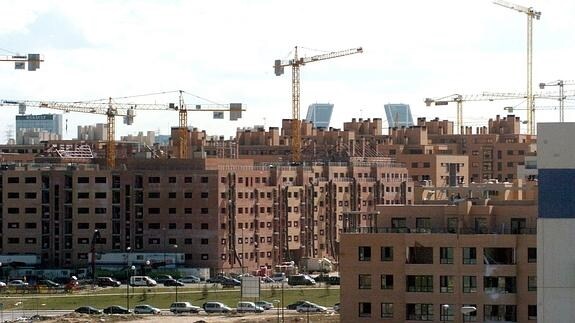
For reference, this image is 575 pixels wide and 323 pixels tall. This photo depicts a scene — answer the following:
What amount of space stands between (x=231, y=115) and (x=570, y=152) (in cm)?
13898

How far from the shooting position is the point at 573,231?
5566 cm

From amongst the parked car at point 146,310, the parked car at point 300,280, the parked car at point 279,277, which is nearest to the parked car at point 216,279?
the parked car at point 279,277

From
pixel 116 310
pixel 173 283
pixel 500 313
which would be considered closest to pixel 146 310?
pixel 116 310

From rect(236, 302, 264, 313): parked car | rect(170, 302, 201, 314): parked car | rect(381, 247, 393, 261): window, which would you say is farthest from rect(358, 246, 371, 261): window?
rect(170, 302, 201, 314): parked car

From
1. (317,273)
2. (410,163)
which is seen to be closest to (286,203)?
(317,273)

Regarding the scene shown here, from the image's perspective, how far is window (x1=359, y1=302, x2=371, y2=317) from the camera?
69.8 m

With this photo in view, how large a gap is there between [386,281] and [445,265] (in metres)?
2.39

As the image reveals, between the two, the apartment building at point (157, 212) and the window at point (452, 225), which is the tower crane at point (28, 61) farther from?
the window at point (452, 225)

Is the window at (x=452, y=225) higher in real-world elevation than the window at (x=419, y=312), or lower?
higher

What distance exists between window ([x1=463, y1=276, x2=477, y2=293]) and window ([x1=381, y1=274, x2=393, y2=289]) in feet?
9.38

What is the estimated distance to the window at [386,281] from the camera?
69.7 metres

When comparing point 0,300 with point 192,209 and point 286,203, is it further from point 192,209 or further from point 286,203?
point 286,203

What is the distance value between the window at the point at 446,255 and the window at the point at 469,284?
0.89 metres

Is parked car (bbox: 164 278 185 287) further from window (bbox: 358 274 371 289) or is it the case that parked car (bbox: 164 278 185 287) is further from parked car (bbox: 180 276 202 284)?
window (bbox: 358 274 371 289)
